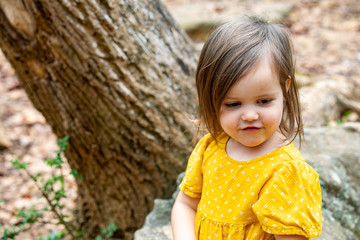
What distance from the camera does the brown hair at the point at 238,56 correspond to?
1360 mm

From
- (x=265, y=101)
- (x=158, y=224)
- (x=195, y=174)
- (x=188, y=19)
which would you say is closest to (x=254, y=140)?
(x=265, y=101)

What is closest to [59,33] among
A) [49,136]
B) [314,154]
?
[314,154]

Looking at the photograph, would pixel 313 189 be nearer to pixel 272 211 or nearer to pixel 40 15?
pixel 272 211

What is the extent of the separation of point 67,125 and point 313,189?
64.3 inches

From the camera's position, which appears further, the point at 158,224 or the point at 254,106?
the point at 158,224

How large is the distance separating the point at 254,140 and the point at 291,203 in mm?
270

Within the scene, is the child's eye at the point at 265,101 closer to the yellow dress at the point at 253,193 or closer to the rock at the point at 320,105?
the yellow dress at the point at 253,193

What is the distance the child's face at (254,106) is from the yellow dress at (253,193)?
0.41 ft

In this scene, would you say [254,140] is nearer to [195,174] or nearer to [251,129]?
[251,129]

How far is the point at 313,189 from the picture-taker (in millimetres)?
1419

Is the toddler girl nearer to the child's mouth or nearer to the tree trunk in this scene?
the child's mouth

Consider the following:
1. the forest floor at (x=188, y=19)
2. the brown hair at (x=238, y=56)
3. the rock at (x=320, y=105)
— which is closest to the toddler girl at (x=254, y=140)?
the brown hair at (x=238, y=56)

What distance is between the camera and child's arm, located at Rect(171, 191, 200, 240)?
5.72 ft

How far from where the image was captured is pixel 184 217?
5.88ft
